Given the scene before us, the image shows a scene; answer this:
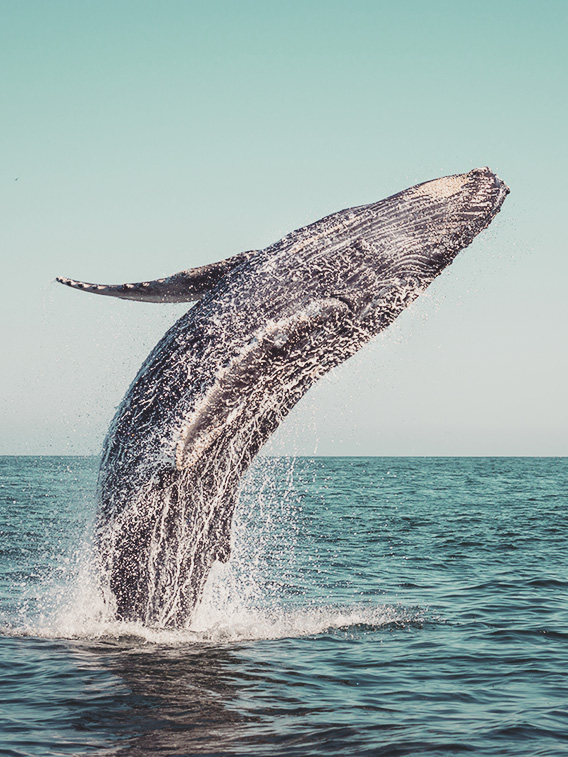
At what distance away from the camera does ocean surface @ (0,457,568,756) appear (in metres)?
6.61

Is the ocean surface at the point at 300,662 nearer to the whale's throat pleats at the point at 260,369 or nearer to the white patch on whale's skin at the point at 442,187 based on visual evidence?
the whale's throat pleats at the point at 260,369

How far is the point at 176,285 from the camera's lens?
9000mm

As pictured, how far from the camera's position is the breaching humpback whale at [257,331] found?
795cm

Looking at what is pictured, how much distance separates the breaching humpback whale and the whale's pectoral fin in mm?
13

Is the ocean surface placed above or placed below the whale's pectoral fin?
below

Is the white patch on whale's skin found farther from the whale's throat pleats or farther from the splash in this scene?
the splash

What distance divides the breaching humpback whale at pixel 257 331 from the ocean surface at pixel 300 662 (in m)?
0.84

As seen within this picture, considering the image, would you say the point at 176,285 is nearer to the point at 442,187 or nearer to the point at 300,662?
the point at 442,187

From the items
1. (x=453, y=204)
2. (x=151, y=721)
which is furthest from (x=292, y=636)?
(x=453, y=204)

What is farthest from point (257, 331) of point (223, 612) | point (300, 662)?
point (223, 612)

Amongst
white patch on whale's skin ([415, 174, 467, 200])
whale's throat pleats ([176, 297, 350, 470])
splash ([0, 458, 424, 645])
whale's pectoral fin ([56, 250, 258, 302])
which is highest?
white patch on whale's skin ([415, 174, 467, 200])

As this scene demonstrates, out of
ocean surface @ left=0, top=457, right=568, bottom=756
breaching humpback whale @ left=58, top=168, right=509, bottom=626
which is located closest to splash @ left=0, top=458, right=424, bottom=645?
ocean surface @ left=0, top=457, right=568, bottom=756

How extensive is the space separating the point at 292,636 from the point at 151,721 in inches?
147

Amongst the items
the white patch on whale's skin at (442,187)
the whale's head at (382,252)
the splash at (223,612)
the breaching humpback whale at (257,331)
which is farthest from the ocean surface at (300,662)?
the white patch on whale's skin at (442,187)
